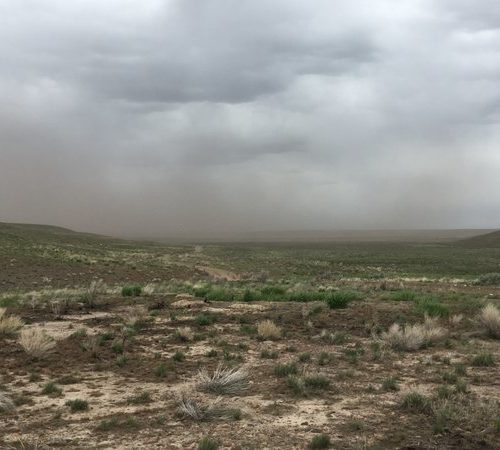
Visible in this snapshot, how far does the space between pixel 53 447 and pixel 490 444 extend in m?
5.71

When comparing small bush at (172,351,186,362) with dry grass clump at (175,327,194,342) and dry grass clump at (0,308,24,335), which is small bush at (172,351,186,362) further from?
dry grass clump at (0,308,24,335)

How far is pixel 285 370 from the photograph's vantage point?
10.3 m

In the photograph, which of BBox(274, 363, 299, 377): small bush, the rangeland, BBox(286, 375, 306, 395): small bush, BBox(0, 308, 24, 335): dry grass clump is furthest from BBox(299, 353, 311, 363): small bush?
BBox(0, 308, 24, 335): dry grass clump

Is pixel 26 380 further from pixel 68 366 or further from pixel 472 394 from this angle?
pixel 472 394

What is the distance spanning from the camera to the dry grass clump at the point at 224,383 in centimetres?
907

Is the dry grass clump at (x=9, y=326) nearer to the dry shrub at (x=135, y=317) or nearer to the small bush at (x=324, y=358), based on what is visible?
the dry shrub at (x=135, y=317)

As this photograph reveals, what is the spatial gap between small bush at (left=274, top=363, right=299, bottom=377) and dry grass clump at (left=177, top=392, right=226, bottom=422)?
2306mm

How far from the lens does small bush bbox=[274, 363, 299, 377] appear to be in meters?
10.2

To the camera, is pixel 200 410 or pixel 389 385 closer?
pixel 200 410

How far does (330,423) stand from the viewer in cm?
762

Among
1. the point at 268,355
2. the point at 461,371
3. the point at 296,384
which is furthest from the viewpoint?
the point at 268,355

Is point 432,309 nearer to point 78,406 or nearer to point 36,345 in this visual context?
point 36,345

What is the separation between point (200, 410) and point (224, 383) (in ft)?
4.23

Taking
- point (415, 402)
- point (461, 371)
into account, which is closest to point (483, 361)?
point (461, 371)
